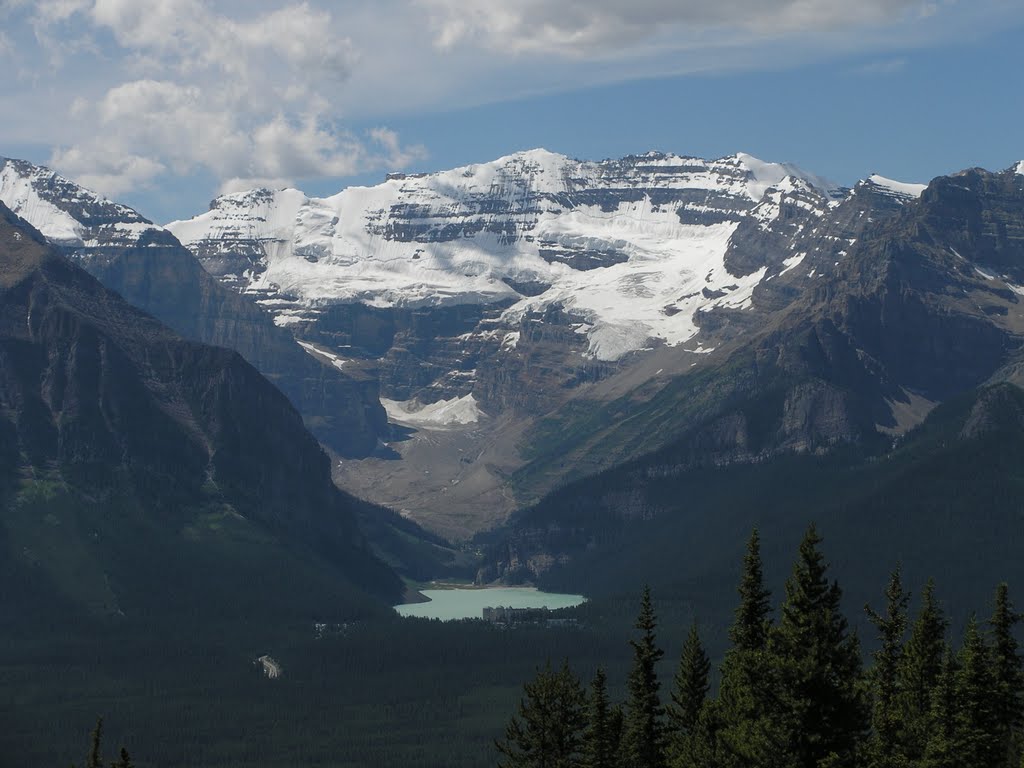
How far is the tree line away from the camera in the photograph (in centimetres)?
8612

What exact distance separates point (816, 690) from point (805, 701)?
820 millimetres

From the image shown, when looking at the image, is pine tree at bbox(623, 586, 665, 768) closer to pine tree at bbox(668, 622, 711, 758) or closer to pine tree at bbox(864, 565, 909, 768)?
pine tree at bbox(668, 622, 711, 758)

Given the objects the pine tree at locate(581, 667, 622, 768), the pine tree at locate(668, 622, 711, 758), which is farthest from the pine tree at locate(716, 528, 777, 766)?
the pine tree at locate(668, 622, 711, 758)

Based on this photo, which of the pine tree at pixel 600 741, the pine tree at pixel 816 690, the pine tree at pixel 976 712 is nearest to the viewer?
the pine tree at pixel 816 690

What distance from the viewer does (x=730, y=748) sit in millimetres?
92438

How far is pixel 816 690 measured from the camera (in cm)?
8619

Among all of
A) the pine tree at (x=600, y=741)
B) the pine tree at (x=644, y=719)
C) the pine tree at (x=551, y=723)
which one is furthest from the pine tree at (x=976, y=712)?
the pine tree at (x=551, y=723)

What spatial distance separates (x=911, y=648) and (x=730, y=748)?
3426 cm

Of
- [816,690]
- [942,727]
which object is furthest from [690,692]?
[816,690]

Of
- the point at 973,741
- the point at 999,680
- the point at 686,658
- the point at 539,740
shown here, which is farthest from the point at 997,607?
the point at 539,740

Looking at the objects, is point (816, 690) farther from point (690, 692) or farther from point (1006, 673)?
point (690, 692)

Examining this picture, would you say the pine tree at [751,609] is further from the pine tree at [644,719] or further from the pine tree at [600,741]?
the pine tree at [600,741]

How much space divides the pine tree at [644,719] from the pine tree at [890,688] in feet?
41.4

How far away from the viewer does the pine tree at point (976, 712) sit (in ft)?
346
